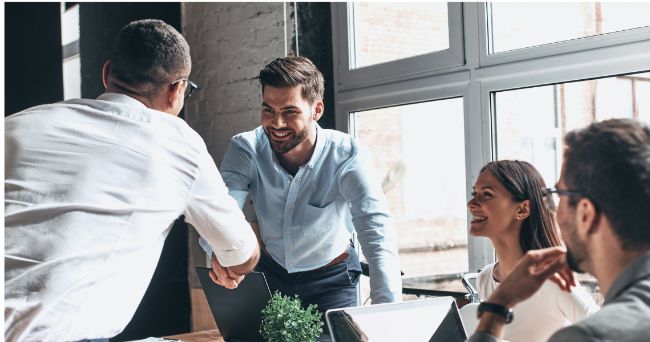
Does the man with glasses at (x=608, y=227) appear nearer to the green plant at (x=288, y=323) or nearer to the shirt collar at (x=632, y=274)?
the shirt collar at (x=632, y=274)

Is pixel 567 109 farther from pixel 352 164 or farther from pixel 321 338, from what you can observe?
pixel 321 338

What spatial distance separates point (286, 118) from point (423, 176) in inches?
40.2

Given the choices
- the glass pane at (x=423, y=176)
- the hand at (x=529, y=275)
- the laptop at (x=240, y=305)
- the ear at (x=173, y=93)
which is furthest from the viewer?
the glass pane at (x=423, y=176)

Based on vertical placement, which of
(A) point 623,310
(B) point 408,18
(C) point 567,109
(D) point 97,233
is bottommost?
(A) point 623,310

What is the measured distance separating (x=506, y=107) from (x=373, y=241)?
3.07 feet

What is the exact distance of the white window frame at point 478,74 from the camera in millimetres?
2766

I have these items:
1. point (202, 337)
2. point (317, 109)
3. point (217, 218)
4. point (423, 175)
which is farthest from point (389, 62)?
point (217, 218)

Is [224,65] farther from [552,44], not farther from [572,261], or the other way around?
[572,261]

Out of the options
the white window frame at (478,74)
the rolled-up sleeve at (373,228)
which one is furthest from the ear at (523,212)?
the white window frame at (478,74)

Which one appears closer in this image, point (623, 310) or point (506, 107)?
point (623, 310)

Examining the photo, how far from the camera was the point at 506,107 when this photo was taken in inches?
126

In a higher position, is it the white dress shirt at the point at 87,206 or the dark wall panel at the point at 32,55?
the dark wall panel at the point at 32,55

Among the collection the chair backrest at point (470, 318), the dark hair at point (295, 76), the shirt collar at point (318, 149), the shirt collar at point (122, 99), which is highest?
the dark hair at point (295, 76)

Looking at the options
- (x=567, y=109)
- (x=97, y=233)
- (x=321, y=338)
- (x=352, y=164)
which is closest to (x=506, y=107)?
(x=567, y=109)
